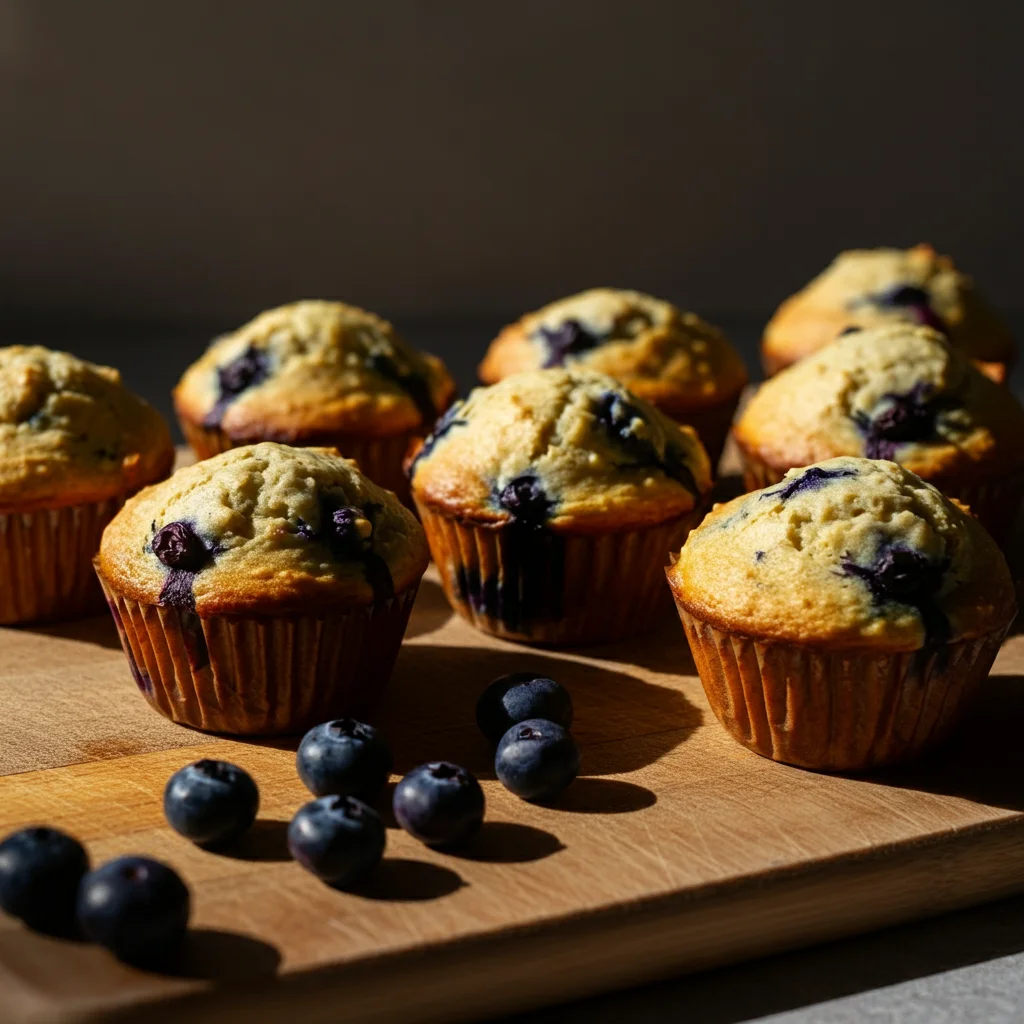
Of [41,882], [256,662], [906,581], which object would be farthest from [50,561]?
[906,581]

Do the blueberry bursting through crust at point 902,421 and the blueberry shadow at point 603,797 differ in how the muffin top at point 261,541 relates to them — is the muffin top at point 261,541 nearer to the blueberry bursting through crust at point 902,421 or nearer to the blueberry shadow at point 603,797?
the blueberry shadow at point 603,797

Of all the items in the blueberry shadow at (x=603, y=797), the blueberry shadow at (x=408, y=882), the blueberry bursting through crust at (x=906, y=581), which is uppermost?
the blueberry bursting through crust at (x=906, y=581)

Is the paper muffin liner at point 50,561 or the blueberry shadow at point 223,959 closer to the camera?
the blueberry shadow at point 223,959

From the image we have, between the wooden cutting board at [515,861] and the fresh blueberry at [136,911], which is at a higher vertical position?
the fresh blueberry at [136,911]

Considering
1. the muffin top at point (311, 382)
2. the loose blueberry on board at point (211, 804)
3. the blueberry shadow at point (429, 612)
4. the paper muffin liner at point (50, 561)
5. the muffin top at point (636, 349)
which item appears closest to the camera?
the loose blueberry on board at point (211, 804)

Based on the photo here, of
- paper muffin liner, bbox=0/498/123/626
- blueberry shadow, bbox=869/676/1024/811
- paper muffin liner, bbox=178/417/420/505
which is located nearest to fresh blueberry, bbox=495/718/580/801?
blueberry shadow, bbox=869/676/1024/811

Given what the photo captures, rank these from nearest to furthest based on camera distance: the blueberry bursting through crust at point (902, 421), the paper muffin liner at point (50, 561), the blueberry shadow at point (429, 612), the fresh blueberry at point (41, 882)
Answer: the fresh blueberry at point (41, 882)
the paper muffin liner at point (50, 561)
the blueberry shadow at point (429, 612)
the blueberry bursting through crust at point (902, 421)

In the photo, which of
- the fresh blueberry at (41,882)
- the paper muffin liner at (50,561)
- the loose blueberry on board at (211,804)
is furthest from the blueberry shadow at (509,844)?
the paper muffin liner at (50,561)
